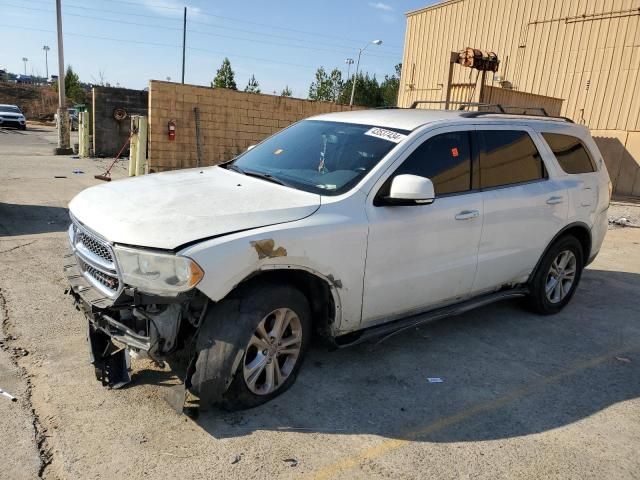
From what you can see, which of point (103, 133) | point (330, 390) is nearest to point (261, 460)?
point (330, 390)

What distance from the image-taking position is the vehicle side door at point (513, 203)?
4516 mm

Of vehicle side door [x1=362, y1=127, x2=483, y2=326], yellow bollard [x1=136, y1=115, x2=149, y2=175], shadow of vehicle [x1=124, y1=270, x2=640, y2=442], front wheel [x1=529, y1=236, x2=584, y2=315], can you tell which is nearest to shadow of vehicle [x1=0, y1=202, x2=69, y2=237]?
yellow bollard [x1=136, y1=115, x2=149, y2=175]

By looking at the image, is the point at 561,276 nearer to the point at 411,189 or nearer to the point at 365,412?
the point at 411,189

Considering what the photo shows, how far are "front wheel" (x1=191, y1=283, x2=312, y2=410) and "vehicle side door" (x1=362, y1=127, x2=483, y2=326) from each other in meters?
0.55

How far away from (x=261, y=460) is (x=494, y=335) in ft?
9.11

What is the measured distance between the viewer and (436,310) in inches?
173

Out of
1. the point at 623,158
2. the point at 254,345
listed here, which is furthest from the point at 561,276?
the point at 623,158

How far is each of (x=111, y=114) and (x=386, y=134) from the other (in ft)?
55.7

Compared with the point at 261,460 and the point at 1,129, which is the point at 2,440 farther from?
the point at 1,129

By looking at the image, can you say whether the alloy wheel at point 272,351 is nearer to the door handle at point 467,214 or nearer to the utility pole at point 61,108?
the door handle at point 467,214

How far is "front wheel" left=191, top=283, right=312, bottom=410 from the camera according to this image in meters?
3.12

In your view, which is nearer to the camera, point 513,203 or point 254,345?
point 254,345

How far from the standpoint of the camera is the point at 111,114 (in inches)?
741

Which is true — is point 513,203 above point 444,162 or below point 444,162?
Answer: below
